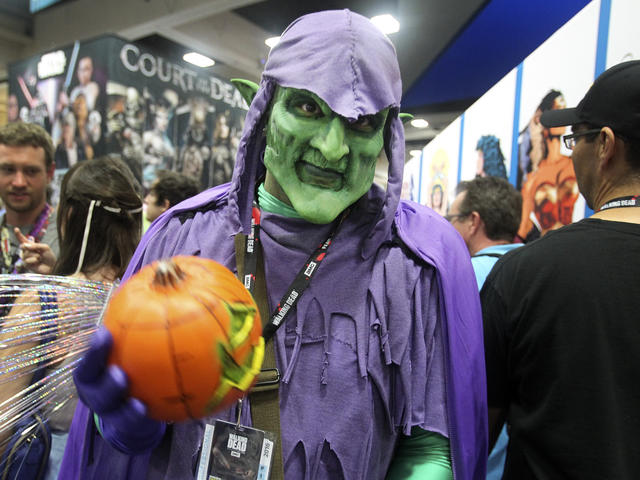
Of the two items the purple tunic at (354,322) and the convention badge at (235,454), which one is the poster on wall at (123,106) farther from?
the convention badge at (235,454)

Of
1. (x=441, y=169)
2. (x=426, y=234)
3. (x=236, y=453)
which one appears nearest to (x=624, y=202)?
(x=426, y=234)

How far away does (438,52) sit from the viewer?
7520 millimetres

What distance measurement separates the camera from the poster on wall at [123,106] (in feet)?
17.9

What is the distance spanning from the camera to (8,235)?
2.50m

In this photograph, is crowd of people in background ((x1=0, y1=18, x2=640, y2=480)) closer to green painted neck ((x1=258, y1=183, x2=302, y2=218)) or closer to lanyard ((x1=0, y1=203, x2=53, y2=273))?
green painted neck ((x1=258, y1=183, x2=302, y2=218))

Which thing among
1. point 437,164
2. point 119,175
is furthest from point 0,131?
point 437,164

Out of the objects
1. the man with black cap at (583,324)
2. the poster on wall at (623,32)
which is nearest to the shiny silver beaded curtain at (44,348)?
the man with black cap at (583,324)

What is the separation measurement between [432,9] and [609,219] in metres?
5.69

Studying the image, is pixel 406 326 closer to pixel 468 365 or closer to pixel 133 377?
pixel 468 365

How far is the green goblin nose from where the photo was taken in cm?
105

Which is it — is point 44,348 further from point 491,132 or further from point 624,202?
point 491,132

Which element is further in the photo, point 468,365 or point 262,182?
point 262,182

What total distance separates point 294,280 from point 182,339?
1.30 feet

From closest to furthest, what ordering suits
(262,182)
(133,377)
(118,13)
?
1. (133,377)
2. (262,182)
3. (118,13)
